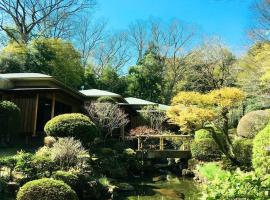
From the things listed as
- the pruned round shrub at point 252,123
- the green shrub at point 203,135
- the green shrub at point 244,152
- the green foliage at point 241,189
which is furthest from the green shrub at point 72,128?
the green foliage at point 241,189

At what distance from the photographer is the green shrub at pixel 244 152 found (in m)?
16.4

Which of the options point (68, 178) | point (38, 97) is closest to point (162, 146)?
point (38, 97)

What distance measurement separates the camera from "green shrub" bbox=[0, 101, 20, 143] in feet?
54.2

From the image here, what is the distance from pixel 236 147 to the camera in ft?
55.2

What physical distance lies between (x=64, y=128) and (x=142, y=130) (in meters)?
7.04

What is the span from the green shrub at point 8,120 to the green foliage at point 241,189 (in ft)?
42.1

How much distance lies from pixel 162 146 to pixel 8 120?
26.8ft

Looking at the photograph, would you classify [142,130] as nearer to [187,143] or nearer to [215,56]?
[187,143]

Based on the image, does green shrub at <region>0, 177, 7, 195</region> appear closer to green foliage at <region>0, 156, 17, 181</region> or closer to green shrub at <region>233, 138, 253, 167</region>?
green foliage at <region>0, 156, 17, 181</region>

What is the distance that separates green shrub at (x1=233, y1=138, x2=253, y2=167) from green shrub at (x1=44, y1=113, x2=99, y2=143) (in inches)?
239

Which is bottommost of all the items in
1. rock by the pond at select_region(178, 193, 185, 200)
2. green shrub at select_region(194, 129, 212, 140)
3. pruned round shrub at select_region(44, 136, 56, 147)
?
rock by the pond at select_region(178, 193, 185, 200)

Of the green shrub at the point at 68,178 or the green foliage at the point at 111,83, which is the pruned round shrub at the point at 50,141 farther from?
the green foliage at the point at 111,83

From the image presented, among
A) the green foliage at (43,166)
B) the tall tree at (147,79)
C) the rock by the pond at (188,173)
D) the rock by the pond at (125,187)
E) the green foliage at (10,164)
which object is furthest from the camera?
the tall tree at (147,79)

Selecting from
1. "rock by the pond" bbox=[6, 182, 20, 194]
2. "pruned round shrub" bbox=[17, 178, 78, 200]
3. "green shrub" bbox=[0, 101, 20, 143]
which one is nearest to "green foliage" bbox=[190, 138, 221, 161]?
"green shrub" bbox=[0, 101, 20, 143]
